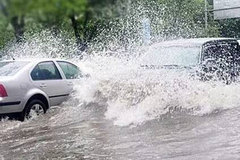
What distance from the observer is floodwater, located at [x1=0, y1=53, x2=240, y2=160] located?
20.4 ft

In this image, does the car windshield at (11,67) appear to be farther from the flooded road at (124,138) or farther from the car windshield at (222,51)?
the car windshield at (222,51)

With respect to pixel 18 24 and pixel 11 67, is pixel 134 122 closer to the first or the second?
pixel 11 67

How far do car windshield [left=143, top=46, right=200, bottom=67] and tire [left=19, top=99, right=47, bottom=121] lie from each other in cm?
226

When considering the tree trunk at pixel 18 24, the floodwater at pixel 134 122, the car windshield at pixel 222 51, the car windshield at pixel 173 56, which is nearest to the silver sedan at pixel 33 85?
the floodwater at pixel 134 122

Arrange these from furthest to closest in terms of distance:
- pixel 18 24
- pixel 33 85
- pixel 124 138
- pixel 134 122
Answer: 1. pixel 33 85
2. pixel 134 122
3. pixel 124 138
4. pixel 18 24

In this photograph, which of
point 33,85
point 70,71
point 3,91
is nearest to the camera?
point 3,91

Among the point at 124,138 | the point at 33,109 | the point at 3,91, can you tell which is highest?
the point at 3,91

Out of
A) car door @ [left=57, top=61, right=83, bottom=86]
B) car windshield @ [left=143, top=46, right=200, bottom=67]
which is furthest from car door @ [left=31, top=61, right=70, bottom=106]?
car windshield @ [left=143, top=46, right=200, bottom=67]

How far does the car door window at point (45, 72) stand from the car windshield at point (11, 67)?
0.27 m

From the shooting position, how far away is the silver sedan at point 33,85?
8445 mm

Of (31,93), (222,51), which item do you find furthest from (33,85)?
(222,51)

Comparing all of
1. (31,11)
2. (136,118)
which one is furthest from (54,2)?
(136,118)

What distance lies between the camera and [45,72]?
9.49 metres

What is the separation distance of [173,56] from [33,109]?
9.65 ft
